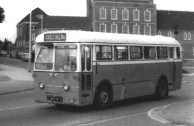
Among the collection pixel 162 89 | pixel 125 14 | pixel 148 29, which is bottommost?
pixel 162 89

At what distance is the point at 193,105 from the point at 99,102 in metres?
3.44

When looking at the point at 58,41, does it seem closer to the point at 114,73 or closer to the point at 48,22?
the point at 114,73

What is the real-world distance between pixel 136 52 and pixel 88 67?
10.8 ft

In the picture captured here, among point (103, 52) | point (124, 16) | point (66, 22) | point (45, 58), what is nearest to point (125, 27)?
point (124, 16)

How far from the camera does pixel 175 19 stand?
132625mm

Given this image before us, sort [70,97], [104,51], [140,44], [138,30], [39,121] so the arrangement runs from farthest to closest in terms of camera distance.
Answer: [138,30] < [140,44] < [104,51] < [70,97] < [39,121]

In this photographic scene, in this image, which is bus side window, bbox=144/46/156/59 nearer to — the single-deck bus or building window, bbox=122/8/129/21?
the single-deck bus

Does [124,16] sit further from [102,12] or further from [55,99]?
[55,99]

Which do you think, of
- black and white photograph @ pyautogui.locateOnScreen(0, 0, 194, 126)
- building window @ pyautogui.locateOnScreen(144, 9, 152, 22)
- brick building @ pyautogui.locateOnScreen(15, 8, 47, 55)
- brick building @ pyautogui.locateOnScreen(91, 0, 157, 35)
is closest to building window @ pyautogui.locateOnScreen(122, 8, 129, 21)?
brick building @ pyautogui.locateOnScreen(91, 0, 157, 35)

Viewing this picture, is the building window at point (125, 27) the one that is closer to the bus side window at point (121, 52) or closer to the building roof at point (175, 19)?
the building roof at point (175, 19)

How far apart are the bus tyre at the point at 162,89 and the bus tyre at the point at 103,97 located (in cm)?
388

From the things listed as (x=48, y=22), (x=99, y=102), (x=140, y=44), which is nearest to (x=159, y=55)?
(x=140, y=44)

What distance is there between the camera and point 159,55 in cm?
2052

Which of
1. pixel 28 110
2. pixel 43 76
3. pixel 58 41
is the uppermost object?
pixel 58 41
